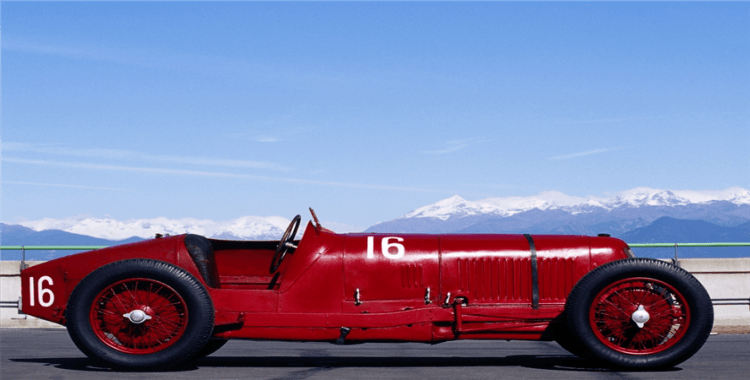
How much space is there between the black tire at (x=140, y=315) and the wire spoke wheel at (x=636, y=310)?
122 inches

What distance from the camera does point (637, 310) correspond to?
20.4ft

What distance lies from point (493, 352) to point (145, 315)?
13.9ft

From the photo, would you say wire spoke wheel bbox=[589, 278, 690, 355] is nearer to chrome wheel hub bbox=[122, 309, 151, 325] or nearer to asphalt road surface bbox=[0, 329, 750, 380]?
asphalt road surface bbox=[0, 329, 750, 380]

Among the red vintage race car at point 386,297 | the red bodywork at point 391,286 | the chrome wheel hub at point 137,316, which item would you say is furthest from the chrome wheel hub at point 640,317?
the chrome wheel hub at point 137,316

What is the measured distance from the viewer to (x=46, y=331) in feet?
42.0

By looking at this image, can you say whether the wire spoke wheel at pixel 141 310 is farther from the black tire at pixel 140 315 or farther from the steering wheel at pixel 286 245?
the steering wheel at pixel 286 245

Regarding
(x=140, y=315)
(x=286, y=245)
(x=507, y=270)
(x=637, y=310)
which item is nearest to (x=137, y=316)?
(x=140, y=315)

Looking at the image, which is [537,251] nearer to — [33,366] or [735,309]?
[33,366]

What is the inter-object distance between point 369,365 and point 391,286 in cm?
77

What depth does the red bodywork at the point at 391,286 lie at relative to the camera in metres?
6.44

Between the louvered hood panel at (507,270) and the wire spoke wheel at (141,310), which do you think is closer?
the wire spoke wheel at (141,310)

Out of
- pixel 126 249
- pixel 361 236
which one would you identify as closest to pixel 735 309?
pixel 361 236

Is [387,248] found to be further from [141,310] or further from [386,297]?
[141,310]

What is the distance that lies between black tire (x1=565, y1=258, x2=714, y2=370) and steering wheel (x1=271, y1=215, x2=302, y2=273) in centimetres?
242
